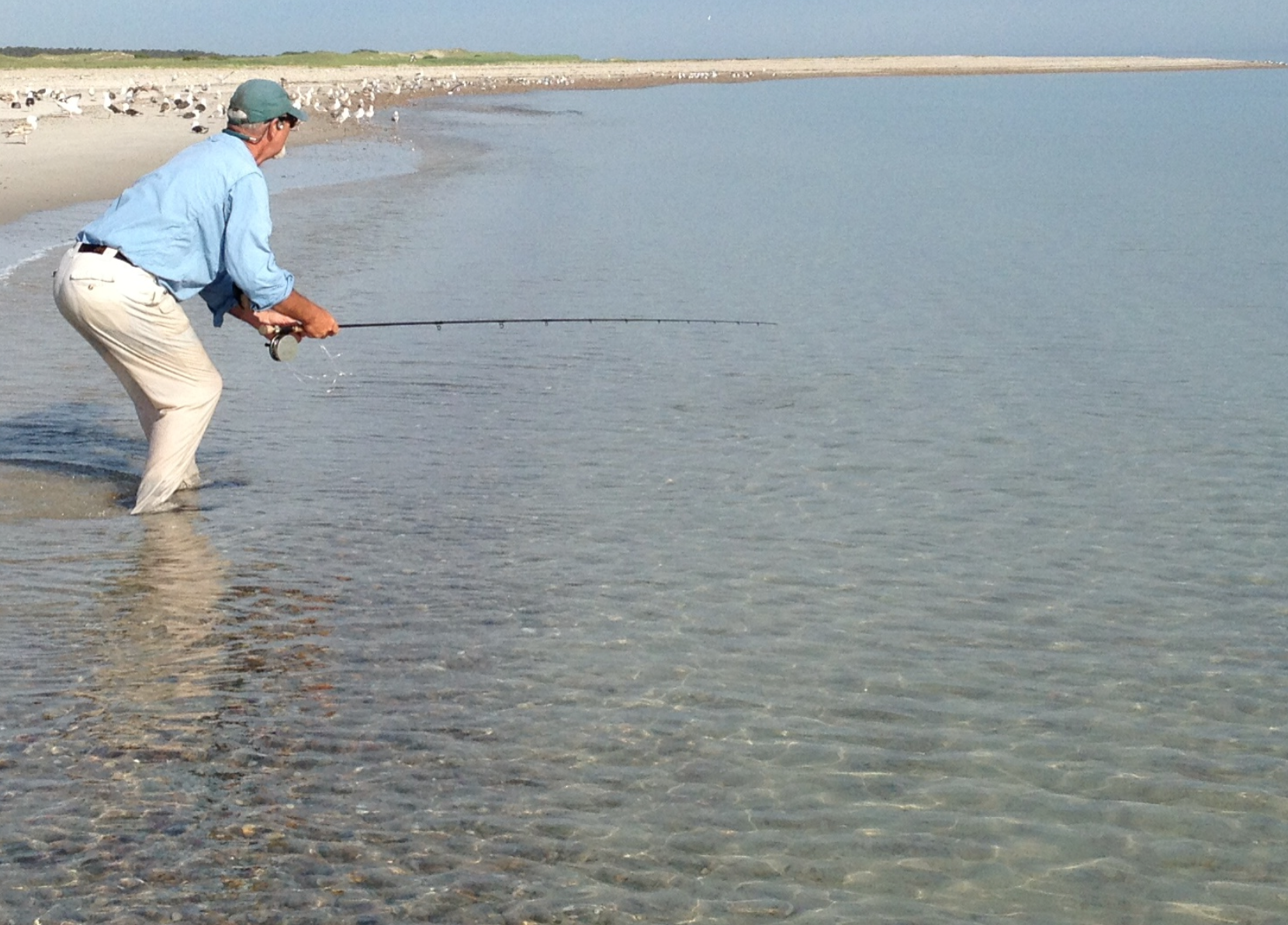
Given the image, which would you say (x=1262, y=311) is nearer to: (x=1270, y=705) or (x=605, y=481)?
(x=605, y=481)

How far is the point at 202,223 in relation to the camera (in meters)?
6.68

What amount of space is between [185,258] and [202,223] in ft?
0.66

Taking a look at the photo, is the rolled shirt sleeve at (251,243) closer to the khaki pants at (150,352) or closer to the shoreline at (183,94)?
the khaki pants at (150,352)

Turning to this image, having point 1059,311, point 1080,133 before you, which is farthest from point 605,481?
point 1080,133

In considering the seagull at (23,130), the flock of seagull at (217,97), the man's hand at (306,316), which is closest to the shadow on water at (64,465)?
the man's hand at (306,316)

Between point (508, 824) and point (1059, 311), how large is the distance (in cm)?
1034

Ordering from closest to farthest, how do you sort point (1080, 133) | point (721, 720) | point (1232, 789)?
point (1232, 789), point (721, 720), point (1080, 133)

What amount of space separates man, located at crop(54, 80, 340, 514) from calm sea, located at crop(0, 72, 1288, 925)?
945mm

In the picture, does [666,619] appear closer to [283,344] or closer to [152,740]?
[152,740]

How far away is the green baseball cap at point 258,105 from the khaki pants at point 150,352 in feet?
2.59

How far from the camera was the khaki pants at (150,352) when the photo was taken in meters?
6.73

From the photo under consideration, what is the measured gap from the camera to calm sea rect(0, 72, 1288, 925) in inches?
174

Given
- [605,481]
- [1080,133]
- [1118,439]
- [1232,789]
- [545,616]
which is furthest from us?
[1080,133]

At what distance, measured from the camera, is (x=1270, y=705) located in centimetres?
554
